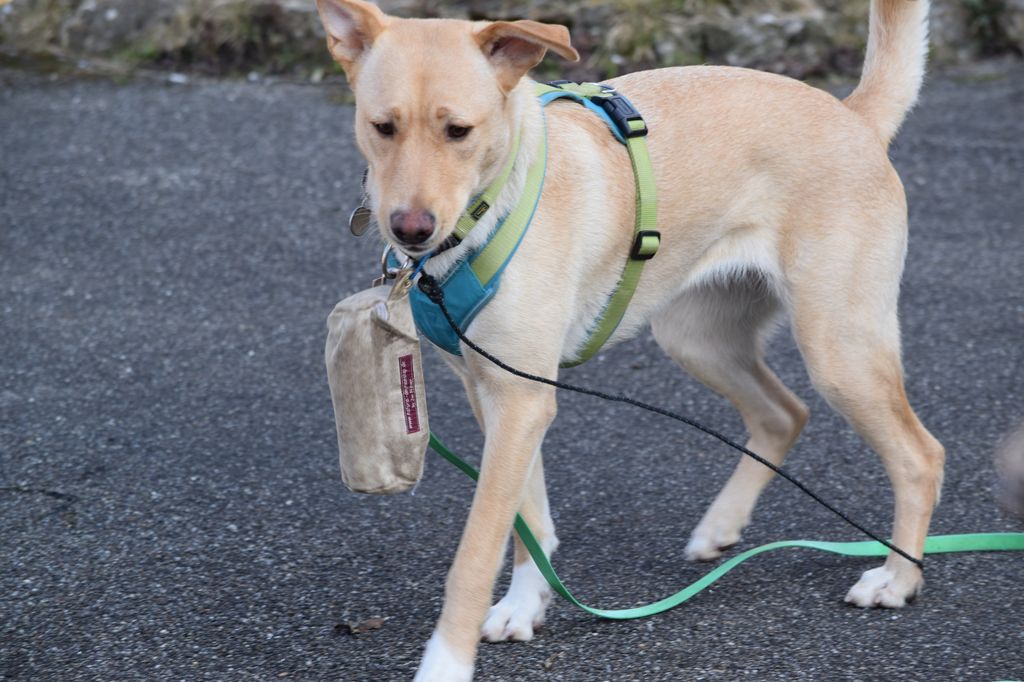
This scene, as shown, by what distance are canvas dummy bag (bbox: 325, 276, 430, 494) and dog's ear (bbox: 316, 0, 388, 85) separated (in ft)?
1.87

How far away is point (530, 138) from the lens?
10.1ft

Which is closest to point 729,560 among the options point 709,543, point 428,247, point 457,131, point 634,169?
point 709,543

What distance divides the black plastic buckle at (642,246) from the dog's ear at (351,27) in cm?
90

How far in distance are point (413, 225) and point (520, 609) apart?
1.23 meters

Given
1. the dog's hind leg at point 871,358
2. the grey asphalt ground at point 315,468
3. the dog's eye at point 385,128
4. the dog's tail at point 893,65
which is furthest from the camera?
the dog's tail at point 893,65

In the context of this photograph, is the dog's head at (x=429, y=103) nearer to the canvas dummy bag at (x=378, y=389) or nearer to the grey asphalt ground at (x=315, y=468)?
the canvas dummy bag at (x=378, y=389)

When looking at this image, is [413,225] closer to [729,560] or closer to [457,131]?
[457,131]

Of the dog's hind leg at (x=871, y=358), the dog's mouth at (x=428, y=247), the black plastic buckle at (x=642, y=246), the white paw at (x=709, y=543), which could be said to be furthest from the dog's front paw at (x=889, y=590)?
the dog's mouth at (x=428, y=247)

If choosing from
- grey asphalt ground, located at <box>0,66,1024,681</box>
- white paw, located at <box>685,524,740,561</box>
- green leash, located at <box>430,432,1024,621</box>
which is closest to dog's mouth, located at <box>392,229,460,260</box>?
green leash, located at <box>430,432,1024,621</box>

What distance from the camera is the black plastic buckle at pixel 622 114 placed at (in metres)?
3.34

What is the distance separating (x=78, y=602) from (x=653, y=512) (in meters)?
1.81

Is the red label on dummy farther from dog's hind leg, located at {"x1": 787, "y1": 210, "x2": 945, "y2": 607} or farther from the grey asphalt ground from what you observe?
dog's hind leg, located at {"x1": 787, "y1": 210, "x2": 945, "y2": 607}

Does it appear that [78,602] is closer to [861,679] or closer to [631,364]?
[861,679]

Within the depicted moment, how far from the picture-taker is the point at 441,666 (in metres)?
2.94
